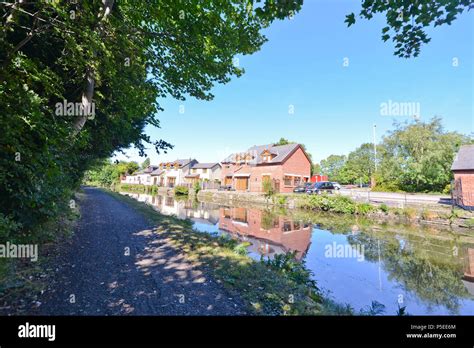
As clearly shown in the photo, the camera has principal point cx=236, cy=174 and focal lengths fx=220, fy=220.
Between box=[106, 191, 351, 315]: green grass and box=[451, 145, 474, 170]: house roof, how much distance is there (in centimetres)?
2024

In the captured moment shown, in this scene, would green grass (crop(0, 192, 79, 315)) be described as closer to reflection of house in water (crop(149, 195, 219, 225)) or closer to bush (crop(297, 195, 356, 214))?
reflection of house in water (crop(149, 195, 219, 225))

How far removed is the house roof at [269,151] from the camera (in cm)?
3102

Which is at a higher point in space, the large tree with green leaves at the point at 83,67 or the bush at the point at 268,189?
the large tree with green leaves at the point at 83,67

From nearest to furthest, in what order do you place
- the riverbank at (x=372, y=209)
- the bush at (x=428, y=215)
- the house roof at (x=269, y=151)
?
the riverbank at (x=372, y=209)
the bush at (x=428, y=215)
the house roof at (x=269, y=151)

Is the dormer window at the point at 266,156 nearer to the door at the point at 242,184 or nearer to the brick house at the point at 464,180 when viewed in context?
the door at the point at 242,184

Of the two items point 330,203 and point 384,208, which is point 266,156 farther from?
point 384,208

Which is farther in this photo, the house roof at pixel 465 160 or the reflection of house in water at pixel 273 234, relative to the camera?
the house roof at pixel 465 160

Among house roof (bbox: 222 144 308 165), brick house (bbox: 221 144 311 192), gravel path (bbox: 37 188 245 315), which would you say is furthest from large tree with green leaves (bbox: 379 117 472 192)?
gravel path (bbox: 37 188 245 315)

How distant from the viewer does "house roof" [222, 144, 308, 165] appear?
102 feet

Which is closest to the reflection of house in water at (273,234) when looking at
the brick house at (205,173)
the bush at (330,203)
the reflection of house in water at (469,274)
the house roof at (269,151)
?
the reflection of house in water at (469,274)

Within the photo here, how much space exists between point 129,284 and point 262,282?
246 cm

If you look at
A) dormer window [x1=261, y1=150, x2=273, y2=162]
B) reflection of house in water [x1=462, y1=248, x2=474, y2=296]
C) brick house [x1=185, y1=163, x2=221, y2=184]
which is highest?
dormer window [x1=261, y1=150, x2=273, y2=162]

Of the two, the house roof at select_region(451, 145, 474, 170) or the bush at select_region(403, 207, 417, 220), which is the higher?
the house roof at select_region(451, 145, 474, 170)
